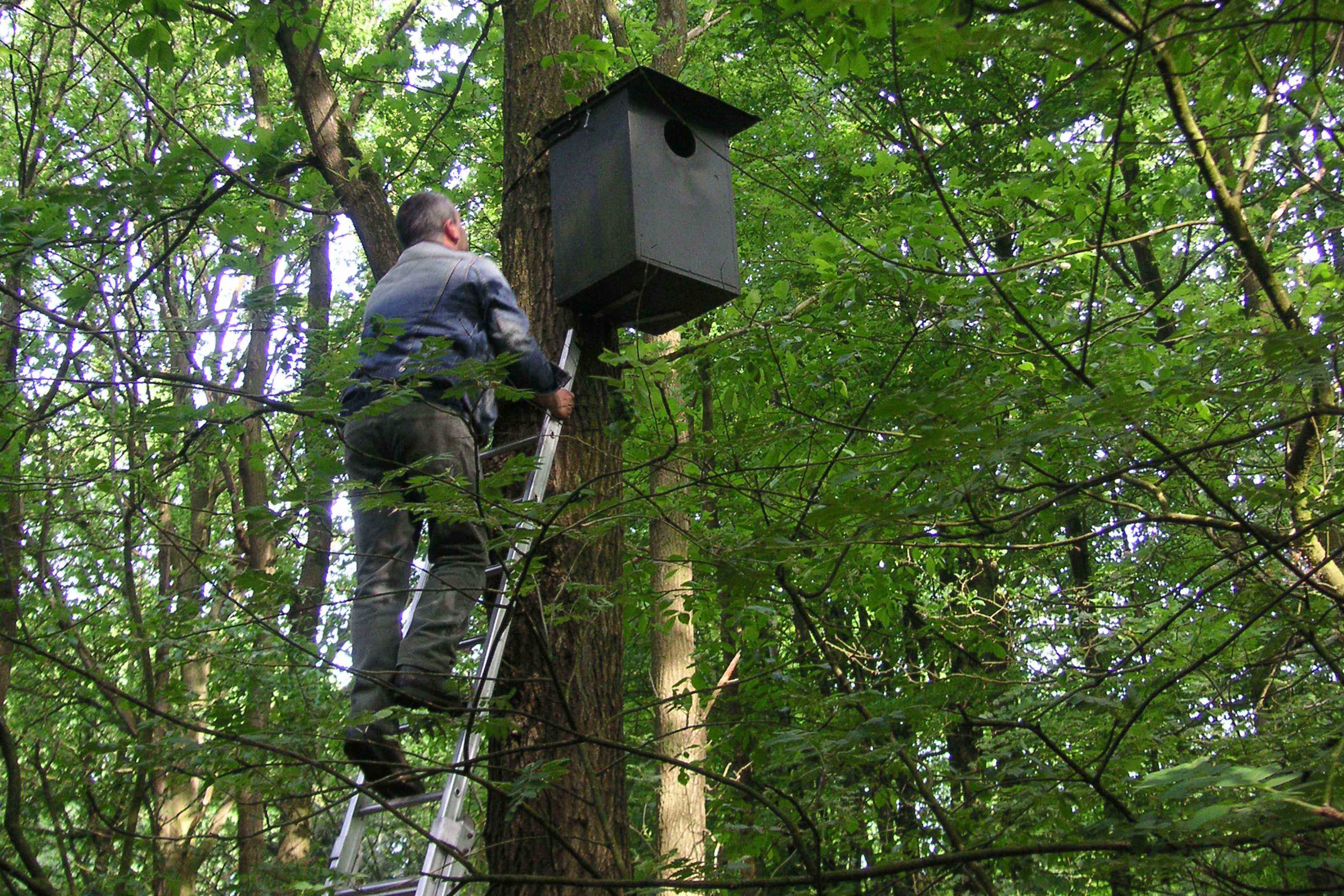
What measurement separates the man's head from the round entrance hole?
826mm

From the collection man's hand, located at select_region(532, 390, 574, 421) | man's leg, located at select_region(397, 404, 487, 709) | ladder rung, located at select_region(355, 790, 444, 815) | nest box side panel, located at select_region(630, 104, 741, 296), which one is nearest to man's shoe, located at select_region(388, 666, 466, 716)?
man's leg, located at select_region(397, 404, 487, 709)

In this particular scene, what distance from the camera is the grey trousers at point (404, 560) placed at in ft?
9.62

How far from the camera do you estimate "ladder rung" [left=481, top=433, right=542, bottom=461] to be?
316 cm

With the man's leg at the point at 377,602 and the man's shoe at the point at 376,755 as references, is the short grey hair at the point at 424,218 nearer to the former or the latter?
the man's leg at the point at 377,602

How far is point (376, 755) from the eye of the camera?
2.77 meters

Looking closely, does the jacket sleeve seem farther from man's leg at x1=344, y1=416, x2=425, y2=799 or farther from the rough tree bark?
the rough tree bark

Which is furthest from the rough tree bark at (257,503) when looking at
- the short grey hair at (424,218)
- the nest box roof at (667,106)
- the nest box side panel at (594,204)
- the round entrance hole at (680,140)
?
the round entrance hole at (680,140)

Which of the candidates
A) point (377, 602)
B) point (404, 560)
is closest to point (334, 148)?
point (377, 602)

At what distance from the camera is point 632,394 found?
303cm

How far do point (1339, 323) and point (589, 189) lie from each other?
2.26m

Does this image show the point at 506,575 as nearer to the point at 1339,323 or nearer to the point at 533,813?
the point at 533,813

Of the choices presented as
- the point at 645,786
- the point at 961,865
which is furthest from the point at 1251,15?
the point at 645,786

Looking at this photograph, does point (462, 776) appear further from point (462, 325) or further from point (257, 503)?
point (257, 503)

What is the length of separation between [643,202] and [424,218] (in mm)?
796
